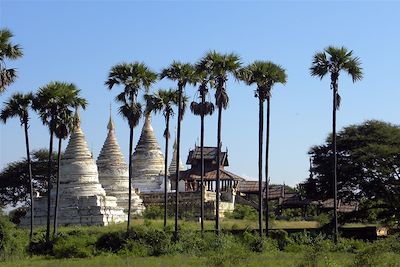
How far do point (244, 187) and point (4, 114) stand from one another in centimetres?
4048

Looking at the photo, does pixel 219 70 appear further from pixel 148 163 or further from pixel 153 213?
pixel 148 163

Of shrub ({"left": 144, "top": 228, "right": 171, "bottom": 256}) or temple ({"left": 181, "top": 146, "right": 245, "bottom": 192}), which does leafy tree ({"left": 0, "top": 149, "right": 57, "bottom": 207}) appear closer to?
temple ({"left": 181, "top": 146, "right": 245, "bottom": 192})

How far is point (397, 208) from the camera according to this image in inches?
2076

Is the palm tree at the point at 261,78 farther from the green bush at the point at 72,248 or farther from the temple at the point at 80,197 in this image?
the temple at the point at 80,197

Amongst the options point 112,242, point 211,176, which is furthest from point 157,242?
point 211,176

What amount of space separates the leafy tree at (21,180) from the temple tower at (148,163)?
11.3 m

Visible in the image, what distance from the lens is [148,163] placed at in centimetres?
8319

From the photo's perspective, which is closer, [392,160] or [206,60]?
[206,60]

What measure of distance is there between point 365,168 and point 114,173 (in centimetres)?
3142

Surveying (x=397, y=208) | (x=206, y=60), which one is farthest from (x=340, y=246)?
(x=206, y=60)

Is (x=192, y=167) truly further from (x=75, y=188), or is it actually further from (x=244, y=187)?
Result: (x=75, y=188)

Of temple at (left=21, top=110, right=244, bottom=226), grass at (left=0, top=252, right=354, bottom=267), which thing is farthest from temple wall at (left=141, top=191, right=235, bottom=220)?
grass at (left=0, top=252, right=354, bottom=267)

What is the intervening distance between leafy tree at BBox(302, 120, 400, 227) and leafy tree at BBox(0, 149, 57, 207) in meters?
41.1

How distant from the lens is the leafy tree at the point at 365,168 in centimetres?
5325
